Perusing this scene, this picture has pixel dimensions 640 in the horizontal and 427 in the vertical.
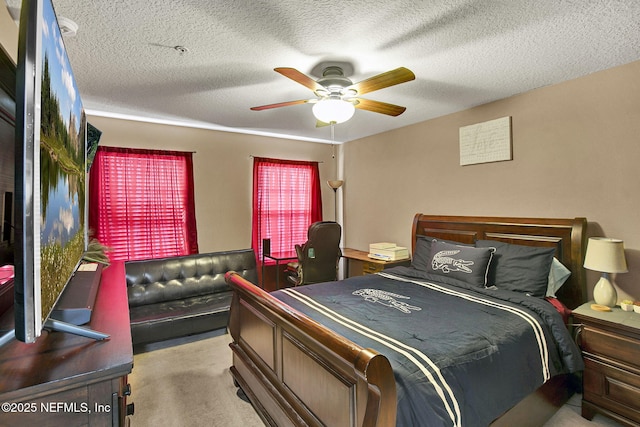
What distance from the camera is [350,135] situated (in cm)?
479

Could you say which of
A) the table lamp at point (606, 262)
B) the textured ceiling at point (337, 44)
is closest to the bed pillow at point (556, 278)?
the table lamp at point (606, 262)

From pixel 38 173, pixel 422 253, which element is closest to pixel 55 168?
pixel 38 173

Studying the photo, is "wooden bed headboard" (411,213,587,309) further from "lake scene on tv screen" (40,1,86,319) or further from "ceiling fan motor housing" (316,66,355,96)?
"lake scene on tv screen" (40,1,86,319)

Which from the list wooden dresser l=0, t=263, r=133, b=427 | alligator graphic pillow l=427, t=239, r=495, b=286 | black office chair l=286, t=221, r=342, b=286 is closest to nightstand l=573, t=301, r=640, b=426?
alligator graphic pillow l=427, t=239, r=495, b=286

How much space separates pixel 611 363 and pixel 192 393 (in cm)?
285

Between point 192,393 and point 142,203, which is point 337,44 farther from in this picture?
point 142,203

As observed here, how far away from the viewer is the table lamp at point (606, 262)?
7.10 ft

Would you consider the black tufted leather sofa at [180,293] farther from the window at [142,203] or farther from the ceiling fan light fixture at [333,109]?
the ceiling fan light fixture at [333,109]

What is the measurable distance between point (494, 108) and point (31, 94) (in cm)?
350

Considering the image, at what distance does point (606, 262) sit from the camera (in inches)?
85.7

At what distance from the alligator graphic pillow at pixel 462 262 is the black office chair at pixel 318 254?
52.4 inches

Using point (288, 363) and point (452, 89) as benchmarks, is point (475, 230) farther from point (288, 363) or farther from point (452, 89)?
point (288, 363)

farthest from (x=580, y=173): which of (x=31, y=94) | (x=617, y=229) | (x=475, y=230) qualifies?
(x=31, y=94)

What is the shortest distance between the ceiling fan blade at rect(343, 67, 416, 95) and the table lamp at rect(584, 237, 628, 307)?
175 cm
